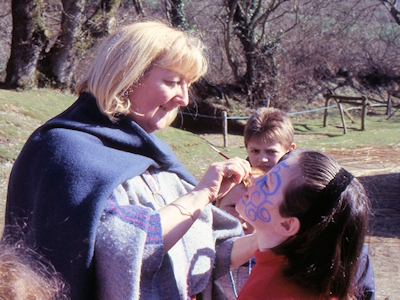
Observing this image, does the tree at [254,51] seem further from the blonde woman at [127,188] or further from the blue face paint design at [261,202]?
the blue face paint design at [261,202]

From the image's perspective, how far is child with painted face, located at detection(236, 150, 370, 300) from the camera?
1450 millimetres

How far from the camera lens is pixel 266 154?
3.03m

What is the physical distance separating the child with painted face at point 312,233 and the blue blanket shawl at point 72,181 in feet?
2.14

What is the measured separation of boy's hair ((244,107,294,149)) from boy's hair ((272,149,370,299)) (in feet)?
4.90

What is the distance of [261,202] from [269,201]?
4 cm

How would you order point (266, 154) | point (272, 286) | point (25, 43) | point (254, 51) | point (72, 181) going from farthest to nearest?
1. point (254, 51)
2. point (25, 43)
3. point (266, 154)
4. point (72, 181)
5. point (272, 286)

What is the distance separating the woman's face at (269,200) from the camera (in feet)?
5.24

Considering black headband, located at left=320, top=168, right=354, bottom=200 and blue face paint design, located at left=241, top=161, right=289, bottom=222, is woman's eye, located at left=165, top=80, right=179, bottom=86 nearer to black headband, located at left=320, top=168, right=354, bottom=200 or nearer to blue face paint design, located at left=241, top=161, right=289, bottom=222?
blue face paint design, located at left=241, top=161, right=289, bottom=222

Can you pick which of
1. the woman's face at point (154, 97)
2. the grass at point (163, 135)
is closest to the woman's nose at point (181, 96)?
the woman's face at point (154, 97)

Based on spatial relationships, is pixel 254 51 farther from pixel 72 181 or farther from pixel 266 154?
pixel 72 181

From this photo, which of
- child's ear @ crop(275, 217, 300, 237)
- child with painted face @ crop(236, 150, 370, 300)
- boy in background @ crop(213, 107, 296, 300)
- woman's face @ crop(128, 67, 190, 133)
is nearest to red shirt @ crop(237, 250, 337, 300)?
child with painted face @ crop(236, 150, 370, 300)

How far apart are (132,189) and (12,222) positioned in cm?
54

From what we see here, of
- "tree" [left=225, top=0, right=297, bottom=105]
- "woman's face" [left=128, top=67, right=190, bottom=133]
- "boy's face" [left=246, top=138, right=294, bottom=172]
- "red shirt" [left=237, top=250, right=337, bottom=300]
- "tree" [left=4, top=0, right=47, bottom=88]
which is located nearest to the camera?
"red shirt" [left=237, top=250, right=337, bottom=300]

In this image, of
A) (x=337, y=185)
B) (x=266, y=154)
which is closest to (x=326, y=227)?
(x=337, y=185)
